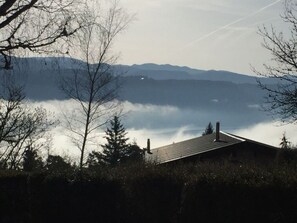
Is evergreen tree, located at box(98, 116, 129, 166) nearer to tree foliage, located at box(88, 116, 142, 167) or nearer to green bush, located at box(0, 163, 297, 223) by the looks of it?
tree foliage, located at box(88, 116, 142, 167)

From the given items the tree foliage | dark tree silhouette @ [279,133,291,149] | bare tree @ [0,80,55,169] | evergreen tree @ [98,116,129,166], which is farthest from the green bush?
evergreen tree @ [98,116,129,166]

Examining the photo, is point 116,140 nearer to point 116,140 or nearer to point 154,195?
point 116,140

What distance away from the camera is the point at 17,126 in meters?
32.3

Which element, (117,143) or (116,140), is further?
(116,140)

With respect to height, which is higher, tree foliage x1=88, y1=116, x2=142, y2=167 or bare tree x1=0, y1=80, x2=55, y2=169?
tree foliage x1=88, y1=116, x2=142, y2=167

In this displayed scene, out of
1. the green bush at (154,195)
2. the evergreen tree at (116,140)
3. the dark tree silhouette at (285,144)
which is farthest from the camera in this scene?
the evergreen tree at (116,140)

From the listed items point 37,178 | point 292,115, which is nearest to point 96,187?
point 37,178

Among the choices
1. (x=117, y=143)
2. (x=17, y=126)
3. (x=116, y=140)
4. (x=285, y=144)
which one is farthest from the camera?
(x=116, y=140)

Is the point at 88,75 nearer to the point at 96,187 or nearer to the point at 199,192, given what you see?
the point at 96,187

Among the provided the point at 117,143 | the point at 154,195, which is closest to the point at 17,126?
the point at 154,195

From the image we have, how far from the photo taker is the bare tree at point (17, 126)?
98.9ft

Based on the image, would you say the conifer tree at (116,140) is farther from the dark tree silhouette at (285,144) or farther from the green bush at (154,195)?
the green bush at (154,195)

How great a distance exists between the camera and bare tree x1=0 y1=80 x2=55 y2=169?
30156 mm

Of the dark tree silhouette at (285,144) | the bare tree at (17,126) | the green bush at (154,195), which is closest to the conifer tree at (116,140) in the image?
the bare tree at (17,126)
